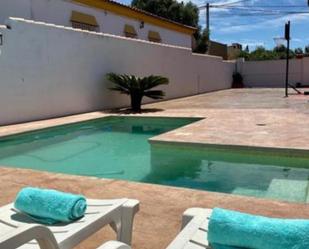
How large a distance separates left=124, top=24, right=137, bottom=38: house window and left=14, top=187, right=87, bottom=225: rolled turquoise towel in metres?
18.3

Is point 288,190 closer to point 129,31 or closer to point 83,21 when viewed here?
point 83,21

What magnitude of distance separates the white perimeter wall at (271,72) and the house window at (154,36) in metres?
10.9

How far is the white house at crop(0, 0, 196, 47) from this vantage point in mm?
13520

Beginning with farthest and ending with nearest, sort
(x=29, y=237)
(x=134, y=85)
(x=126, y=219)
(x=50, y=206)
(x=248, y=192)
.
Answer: (x=134, y=85), (x=248, y=192), (x=126, y=219), (x=50, y=206), (x=29, y=237)

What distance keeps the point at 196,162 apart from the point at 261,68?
2688 centimetres

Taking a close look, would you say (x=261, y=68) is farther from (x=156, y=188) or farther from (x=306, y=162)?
(x=156, y=188)

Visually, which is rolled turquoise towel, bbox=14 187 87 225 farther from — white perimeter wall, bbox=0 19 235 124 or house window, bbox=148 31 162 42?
house window, bbox=148 31 162 42

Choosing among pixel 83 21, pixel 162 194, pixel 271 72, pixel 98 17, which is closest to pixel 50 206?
pixel 162 194

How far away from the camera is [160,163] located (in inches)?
267

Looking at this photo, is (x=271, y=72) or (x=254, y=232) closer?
(x=254, y=232)

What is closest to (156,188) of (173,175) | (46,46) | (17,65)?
(173,175)

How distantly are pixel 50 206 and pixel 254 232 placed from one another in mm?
1164

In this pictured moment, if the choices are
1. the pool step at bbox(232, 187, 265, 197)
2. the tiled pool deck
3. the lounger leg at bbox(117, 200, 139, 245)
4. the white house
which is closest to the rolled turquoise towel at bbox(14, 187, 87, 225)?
the lounger leg at bbox(117, 200, 139, 245)

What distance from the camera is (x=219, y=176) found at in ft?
19.6
